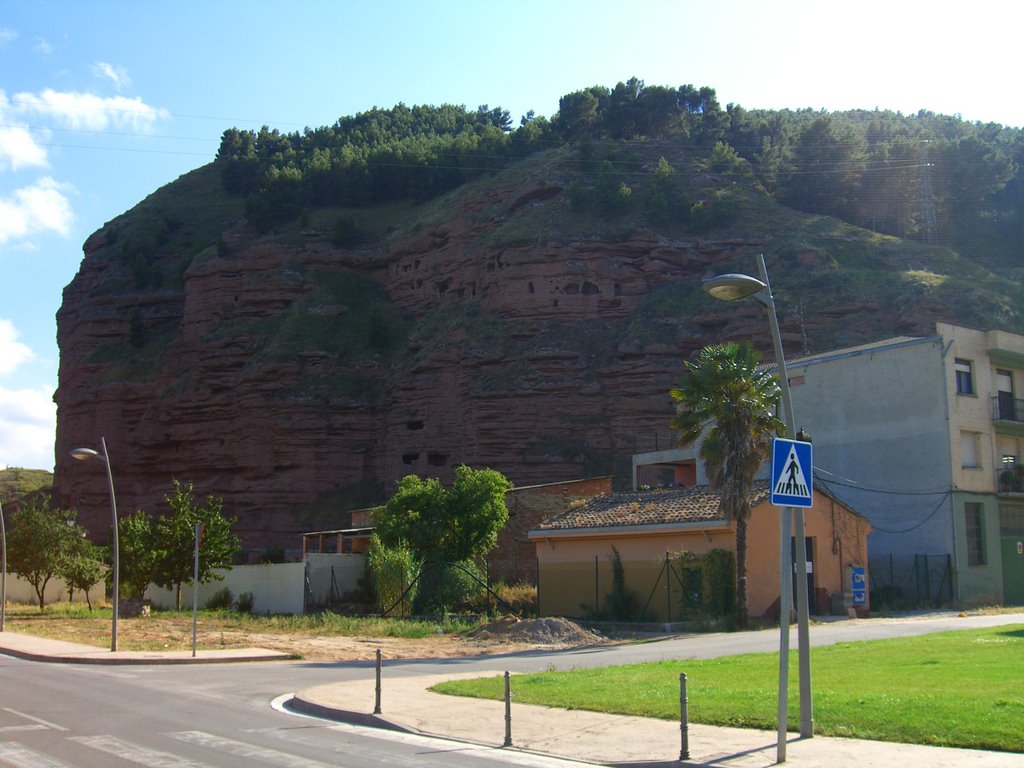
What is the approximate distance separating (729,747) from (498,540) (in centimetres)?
3637

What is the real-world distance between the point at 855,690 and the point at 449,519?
29.5m

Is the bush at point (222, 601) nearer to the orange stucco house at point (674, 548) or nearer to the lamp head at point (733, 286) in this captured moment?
the orange stucco house at point (674, 548)

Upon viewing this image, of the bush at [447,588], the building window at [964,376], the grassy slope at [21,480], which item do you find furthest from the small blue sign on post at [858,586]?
the grassy slope at [21,480]

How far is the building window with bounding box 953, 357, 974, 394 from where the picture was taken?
1572 inches

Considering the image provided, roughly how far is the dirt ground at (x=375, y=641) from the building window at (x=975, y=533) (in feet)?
57.9

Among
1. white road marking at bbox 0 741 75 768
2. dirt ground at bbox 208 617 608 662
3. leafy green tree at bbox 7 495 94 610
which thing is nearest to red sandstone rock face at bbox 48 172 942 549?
leafy green tree at bbox 7 495 94 610

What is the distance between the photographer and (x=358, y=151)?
4188 inches

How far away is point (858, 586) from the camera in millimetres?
34812

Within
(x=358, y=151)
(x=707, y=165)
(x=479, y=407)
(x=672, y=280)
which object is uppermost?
(x=358, y=151)

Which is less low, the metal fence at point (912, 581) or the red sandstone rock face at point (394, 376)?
the red sandstone rock face at point (394, 376)

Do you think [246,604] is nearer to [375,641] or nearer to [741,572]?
[375,641]

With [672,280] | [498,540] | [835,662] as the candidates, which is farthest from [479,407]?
[835,662]

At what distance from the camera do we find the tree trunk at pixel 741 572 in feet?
103

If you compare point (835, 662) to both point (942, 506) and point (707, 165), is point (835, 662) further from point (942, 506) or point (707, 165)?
point (707, 165)
